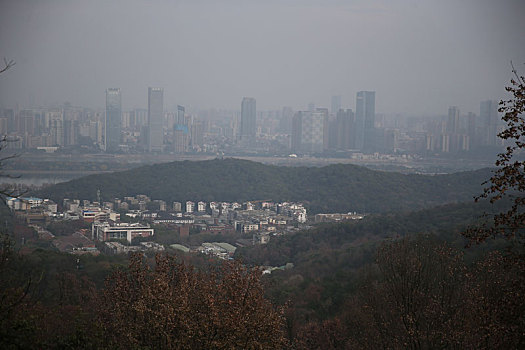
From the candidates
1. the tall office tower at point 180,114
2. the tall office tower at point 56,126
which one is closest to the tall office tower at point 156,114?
the tall office tower at point 180,114

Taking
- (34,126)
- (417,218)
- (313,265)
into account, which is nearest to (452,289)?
(313,265)

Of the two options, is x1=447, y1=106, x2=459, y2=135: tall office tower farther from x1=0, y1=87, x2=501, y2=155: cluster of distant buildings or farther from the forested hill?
the forested hill

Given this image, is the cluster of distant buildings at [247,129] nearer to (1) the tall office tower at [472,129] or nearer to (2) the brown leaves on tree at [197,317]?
(1) the tall office tower at [472,129]

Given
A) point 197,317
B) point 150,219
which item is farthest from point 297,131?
point 197,317

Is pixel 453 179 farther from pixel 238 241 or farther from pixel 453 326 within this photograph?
pixel 453 326

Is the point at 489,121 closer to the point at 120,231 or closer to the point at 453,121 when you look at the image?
the point at 453,121

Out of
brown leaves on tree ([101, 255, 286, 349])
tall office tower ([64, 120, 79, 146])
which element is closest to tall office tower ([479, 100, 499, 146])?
tall office tower ([64, 120, 79, 146])
